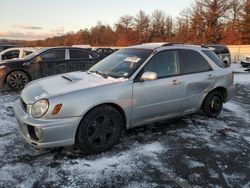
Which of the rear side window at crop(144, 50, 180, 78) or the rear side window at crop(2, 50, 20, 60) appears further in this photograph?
the rear side window at crop(2, 50, 20, 60)

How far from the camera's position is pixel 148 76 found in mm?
4410

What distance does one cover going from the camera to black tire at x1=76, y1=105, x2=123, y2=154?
3.95m

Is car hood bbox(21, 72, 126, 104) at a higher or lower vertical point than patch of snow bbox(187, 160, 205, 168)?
higher

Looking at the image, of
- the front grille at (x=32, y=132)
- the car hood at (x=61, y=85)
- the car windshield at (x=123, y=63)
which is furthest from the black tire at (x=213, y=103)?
the front grille at (x=32, y=132)

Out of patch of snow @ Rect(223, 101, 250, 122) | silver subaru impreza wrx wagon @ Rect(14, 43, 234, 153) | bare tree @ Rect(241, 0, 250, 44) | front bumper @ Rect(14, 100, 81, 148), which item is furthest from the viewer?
bare tree @ Rect(241, 0, 250, 44)

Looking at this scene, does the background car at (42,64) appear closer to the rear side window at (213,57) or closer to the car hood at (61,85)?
the car hood at (61,85)

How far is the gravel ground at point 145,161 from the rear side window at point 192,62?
115 cm

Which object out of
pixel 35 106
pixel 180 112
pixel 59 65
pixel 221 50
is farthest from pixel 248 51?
pixel 35 106

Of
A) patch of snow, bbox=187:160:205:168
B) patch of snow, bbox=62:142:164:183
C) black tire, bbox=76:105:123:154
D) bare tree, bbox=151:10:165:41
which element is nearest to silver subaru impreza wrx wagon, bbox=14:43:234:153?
black tire, bbox=76:105:123:154

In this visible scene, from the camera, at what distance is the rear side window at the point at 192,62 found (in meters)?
5.27

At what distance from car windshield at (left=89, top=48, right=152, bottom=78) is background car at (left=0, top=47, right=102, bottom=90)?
4.50m

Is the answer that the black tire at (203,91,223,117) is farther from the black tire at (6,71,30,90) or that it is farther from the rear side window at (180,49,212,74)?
the black tire at (6,71,30,90)

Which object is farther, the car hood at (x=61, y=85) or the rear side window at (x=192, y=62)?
the rear side window at (x=192, y=62)

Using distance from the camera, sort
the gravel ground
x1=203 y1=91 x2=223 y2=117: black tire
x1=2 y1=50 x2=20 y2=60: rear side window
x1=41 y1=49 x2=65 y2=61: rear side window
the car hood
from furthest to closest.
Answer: x1=2 y1=50 x2=20 y2=60: rear side window → x1=41 y1=49 x2=65 y2=61: rear side window → x1=203 y1=91 x2=223 y2=117: black tire → the car hood → the gravel ground
